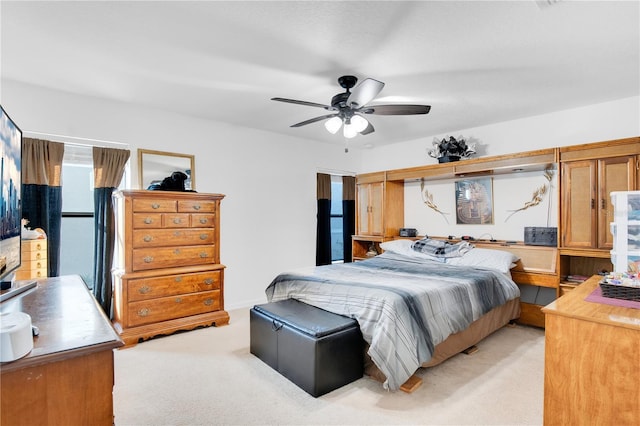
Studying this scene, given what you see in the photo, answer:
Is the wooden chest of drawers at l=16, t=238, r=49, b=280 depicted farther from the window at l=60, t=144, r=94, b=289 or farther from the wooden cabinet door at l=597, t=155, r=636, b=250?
the wooden cabinet door at l=597, t=155, r=636, b=250

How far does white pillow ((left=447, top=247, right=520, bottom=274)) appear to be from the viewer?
3695 millimetres

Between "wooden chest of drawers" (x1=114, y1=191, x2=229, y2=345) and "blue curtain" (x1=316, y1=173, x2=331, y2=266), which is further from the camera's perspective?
"blue curtain" (x1=316, y1=173, x2=331, y2=266)

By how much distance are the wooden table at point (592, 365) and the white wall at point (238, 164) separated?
369cm

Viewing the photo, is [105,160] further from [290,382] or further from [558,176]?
[558,176]

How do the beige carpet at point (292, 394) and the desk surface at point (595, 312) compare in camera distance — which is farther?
the beige carpet at point (292, 394)

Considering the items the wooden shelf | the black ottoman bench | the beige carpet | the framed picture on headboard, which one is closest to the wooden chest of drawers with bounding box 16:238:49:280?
the beige carpet

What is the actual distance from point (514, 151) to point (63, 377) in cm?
481

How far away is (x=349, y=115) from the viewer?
9.59 ft

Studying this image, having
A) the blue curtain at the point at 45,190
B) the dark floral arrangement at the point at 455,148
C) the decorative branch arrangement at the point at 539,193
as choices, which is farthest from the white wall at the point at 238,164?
the decorative branch arrangement at the point at 539,193

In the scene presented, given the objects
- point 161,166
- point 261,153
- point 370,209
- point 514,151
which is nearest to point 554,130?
point 514,151

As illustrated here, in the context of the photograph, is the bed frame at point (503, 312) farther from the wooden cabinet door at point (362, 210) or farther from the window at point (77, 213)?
the window at point (77, 213)

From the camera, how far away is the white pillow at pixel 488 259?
3.70 meters

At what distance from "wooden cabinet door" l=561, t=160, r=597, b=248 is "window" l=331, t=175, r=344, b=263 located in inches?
130

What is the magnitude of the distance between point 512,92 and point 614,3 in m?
1.42
